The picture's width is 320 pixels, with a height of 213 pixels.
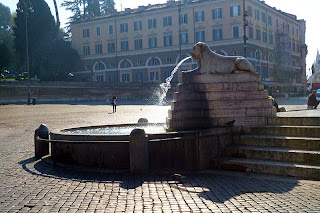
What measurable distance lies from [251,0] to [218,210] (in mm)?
55630

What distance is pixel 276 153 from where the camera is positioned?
7730mm

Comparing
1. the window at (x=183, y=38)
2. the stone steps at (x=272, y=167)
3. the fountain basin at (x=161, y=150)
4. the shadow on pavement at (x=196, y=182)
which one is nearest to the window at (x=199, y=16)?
the window at (x=183, y=38)

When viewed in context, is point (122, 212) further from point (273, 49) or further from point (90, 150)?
point (273, 49)

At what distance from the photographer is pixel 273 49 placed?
65.4m

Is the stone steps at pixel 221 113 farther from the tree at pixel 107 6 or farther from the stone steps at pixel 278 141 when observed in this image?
the tree at pixel 107 6

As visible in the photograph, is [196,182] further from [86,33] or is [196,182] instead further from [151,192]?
[86,33]

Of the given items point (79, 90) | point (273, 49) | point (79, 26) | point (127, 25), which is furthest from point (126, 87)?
point (273, 49)

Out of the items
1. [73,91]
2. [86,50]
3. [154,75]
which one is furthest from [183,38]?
[86,50]

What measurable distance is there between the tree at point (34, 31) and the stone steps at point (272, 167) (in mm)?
53678

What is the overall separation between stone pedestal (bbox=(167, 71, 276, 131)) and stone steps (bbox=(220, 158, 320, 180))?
1.22 m

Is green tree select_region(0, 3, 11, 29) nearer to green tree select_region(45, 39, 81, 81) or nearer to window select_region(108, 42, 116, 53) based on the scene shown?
green tree select_region(45, 39, 81, 81)

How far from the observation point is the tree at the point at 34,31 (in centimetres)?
5691

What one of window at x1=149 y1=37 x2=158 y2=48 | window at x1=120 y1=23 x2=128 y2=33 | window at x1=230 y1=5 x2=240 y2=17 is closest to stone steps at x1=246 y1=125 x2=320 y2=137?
window at x1=230 y1=5 x2=240 y2=17

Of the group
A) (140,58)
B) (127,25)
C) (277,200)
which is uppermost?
(127,25)
